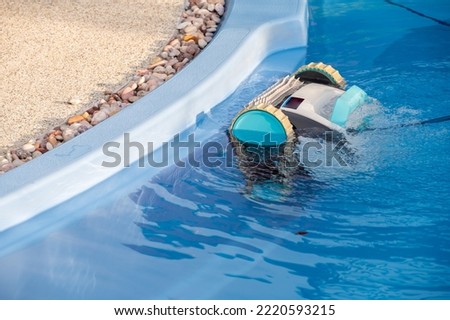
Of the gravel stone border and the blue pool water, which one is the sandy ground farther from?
the blue pool water

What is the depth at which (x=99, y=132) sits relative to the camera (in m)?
3.16

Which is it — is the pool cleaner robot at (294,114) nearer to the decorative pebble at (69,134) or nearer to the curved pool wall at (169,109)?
the curved pool wall at (169,109)

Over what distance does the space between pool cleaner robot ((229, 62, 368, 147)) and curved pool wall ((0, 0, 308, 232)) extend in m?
0.32

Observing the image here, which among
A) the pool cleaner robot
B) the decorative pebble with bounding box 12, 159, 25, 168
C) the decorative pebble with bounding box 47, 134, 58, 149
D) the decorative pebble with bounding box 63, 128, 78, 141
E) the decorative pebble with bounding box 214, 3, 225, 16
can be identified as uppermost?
the decorative pebble with bounding box 214, 3, 225, 16

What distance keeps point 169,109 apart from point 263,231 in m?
0.81

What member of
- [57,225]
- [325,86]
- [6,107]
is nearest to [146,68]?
[6,107]

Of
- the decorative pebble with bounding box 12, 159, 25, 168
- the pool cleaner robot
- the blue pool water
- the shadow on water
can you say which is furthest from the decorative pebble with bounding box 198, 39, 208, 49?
the decorative pebble with bounding box 12, 159, 25, 168

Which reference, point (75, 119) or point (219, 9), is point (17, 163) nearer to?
point (75, 119)

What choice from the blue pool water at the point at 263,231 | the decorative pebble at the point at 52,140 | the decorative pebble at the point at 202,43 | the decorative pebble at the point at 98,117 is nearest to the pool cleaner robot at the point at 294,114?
the blue pool water at the point at 263,231

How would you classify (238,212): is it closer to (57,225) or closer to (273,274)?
(273,274)

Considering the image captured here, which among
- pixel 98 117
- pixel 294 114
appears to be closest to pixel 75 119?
pixel 98 117

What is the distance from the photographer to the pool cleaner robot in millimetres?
3066

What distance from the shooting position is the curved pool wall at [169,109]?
2861 mm

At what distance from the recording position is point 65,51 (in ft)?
13.0
